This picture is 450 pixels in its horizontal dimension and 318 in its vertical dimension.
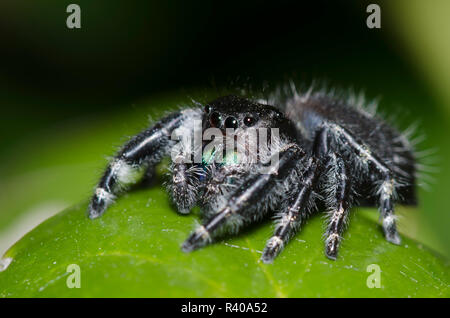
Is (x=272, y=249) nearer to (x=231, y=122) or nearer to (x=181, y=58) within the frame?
(x=231, y=122)

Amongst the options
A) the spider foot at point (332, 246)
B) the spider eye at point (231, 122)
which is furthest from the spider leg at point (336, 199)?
the spider eye at point (231, 122)

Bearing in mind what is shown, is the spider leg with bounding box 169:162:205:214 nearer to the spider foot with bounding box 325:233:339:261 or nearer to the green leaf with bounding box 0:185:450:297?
the green leaf with bounding box 0:185:450:297

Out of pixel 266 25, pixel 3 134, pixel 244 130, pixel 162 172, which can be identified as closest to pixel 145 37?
pixel 266 25

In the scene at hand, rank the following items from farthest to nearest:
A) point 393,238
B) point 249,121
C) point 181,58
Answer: point 181,58
point 393,238
point 249,121

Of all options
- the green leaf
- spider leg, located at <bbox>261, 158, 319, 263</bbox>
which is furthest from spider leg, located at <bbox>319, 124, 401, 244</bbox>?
spider leg, located at <bbox>261, 158, 319, 263</bbox>

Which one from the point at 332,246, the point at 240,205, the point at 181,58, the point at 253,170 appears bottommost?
the point at 332,246

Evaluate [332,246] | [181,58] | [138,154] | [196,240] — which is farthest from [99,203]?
[181,58]
